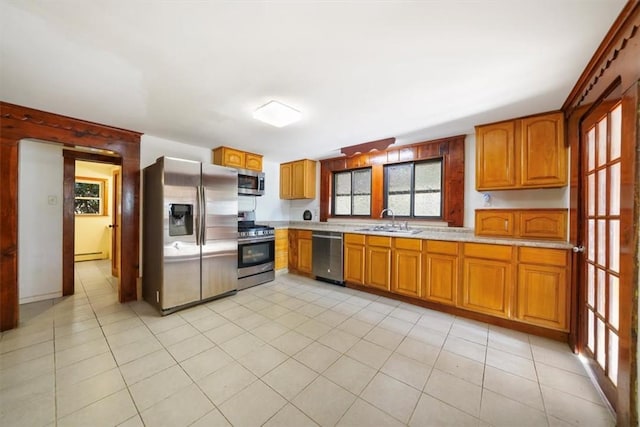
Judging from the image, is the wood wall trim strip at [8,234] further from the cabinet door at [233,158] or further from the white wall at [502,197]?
the white wall at [502,197]

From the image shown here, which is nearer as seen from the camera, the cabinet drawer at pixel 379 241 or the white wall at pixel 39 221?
the white wall at pixel 39 221

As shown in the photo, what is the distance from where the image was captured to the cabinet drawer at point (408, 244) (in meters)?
3.04

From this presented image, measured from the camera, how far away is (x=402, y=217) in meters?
3.87

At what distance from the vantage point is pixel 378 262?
11.2 ft

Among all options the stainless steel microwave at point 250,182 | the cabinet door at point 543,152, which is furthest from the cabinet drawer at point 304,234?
the cabinet door at point 543,152

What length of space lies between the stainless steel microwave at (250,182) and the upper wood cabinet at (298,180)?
37.9 inches

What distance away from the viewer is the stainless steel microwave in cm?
384

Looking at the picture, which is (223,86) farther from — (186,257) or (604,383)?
(604,383)

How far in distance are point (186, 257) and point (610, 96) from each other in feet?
13.4

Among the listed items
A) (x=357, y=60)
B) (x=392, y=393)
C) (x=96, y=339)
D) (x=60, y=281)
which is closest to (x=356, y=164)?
(x=357, y=60)

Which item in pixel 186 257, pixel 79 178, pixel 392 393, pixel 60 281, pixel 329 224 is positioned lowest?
pixel 392 393

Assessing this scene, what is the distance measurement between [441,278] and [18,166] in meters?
4.87

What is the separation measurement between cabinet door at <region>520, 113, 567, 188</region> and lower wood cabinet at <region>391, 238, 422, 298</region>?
1374mm

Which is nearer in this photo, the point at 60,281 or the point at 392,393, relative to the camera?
the point at 392,393
